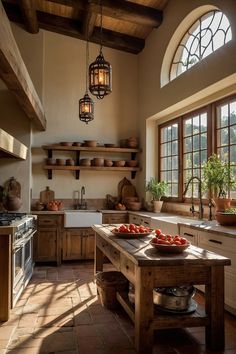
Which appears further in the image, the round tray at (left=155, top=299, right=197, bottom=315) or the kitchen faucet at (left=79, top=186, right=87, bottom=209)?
the kitchen faucet at (left=79, top=186, right=87, bottom=209)

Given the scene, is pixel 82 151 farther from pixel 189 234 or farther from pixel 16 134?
pixel 189 234

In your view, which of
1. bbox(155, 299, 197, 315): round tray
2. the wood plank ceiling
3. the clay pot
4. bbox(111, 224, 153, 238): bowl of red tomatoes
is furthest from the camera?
the clay pot

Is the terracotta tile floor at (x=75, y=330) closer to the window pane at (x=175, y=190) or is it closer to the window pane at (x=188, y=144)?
the window pane at (x=175, y=190)

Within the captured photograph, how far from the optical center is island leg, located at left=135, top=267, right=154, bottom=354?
7.86 feet

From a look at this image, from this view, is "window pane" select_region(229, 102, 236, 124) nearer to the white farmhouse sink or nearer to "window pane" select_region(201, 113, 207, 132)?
"window pane" select_region(201, 113, 207, 132)

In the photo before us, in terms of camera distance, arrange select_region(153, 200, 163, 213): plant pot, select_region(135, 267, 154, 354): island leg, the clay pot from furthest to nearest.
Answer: select_region(153, 200, 163, 213): plant pot < the clay pot < select_region(135, 267, 154, 354): island leg

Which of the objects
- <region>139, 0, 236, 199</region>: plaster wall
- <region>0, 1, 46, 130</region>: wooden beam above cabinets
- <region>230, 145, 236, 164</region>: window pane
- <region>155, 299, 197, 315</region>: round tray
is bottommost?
<region>155, 299, 197, 315</region>: round tray

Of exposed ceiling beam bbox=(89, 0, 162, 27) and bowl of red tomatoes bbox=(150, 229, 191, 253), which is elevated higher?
exposed ceiling beam bbox=(89, 0, 162, 27)

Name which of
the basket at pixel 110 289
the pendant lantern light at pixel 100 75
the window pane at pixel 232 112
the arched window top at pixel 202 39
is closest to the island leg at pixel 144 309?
the basket at pixel 110 289

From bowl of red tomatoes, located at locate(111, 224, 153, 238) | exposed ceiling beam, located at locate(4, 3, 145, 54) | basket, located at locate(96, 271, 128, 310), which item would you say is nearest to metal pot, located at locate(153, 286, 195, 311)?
bowl of red tomatoes, located at locate(111, 224, 153, 238)

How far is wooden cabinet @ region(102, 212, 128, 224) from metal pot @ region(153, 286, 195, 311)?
10.6ft

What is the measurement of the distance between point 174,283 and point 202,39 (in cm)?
371

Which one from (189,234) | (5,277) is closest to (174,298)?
(189,234)

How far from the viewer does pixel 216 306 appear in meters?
2.52
